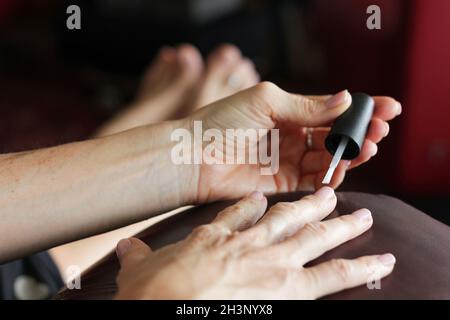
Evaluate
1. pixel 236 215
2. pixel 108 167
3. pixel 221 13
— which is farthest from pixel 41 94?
pixel 236 215

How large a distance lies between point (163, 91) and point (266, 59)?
77 centimetres

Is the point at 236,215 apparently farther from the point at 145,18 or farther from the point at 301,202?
the point at 145,18

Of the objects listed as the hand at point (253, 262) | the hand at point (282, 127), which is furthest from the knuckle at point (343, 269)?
the hand at point (282, 127)

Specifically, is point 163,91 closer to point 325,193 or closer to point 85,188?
point 85,188

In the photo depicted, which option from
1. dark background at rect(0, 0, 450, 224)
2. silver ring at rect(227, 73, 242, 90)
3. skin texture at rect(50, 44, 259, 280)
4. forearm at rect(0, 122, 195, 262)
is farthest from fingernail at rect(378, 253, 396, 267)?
silver ring at rect(227, 73, 242, 90)

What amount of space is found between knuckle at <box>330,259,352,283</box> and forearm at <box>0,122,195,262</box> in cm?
27

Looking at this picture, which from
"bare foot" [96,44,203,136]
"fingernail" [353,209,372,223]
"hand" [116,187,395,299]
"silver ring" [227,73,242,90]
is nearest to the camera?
"hand" [116,187,395,299]

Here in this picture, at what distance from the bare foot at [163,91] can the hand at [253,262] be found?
679mm

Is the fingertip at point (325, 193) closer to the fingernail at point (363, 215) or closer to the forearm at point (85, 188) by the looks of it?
the fingernail at point (363, 215)

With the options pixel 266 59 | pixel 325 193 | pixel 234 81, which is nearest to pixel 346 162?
pixel 325 193

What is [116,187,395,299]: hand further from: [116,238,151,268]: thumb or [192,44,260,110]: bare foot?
[192,44,260,110]: bare foot

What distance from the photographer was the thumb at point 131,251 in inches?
23.6

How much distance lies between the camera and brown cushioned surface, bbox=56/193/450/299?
569mm

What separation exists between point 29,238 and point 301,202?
319 mm
